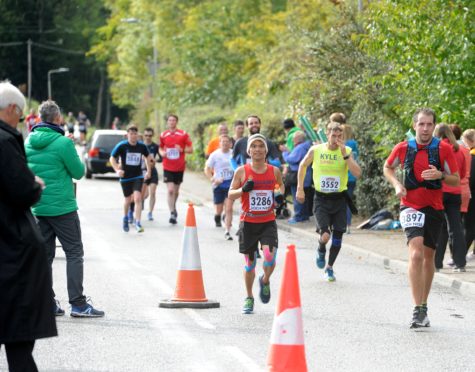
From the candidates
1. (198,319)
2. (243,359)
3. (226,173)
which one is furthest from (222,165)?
(243,359)

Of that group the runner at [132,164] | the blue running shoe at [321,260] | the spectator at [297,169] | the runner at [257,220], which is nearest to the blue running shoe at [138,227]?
the runner at [132,164]

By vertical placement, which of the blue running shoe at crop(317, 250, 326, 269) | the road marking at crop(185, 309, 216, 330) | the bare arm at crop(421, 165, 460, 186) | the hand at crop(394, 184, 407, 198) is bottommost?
the blue running shoe at crop(317, 250, 326, 269)

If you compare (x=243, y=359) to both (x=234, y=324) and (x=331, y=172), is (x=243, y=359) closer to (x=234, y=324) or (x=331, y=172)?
(x=234, y=324)

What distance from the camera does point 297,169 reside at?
21.6 meters

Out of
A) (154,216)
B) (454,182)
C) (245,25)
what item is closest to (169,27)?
(245,25)

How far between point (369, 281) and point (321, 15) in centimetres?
2309

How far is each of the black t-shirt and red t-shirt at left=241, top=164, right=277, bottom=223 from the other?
8.92 m

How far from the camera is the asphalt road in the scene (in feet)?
28.1

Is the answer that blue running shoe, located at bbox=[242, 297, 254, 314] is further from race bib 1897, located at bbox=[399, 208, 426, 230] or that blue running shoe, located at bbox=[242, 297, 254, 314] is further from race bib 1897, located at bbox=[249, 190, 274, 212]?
race bib 1897, located at bbox=[399, 208, 426, 230]

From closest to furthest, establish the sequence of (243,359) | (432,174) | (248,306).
A: (243,359), (432,174), (248,306)

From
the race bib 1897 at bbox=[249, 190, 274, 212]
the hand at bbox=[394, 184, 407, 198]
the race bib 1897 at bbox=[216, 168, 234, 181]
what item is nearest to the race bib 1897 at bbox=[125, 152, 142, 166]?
the race bib 1897 at bbox=[216, 168, 234, 181]

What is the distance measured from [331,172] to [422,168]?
3.51 metres

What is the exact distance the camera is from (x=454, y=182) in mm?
10297

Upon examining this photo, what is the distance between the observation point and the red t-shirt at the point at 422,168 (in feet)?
33.7
